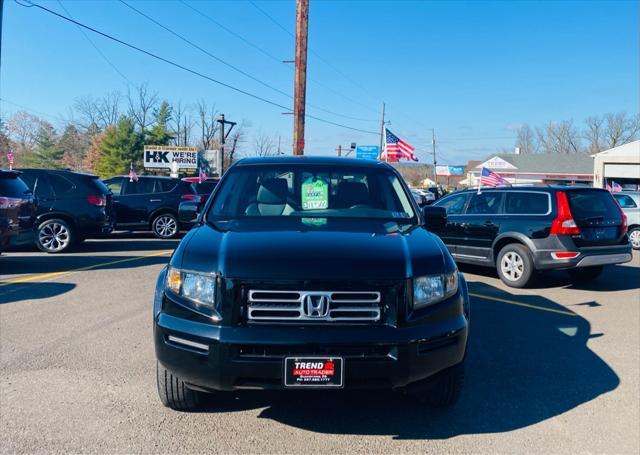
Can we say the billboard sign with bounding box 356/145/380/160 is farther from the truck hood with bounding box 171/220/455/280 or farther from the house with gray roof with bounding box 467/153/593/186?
the truck hood with bounding box 171/220/455/280

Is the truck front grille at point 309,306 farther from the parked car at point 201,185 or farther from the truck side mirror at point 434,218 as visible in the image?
the parked car at point 201,185

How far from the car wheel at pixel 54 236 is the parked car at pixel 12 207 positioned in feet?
5.82

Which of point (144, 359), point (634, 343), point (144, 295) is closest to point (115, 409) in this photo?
point (144, 359)

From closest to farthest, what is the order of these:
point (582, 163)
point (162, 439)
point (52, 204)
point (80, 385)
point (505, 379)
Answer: point (162, 439) < point (80, 385) < point (505, 379) < point (52, 204) < point (582, 163)

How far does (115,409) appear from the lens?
3568 mm

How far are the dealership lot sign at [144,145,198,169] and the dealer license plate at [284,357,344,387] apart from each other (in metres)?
39.7

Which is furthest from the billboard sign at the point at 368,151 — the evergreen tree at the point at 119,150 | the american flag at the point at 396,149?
the evergreen tree at the point at 119,150

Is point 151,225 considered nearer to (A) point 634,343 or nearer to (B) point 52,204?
(B) point 52,204

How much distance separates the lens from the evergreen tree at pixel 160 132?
56.4 meters

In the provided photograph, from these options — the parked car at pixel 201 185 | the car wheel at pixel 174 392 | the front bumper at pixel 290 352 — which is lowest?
the car wheel at pixel 174 392

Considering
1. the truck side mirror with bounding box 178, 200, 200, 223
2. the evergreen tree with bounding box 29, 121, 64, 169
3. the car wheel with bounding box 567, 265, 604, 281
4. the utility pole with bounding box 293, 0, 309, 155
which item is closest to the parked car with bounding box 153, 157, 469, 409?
the truck side mirror with bounding box 178, 200, 200, 223

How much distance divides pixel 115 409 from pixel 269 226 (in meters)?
1.65

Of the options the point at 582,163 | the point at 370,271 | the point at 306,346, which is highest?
the point at 582,163

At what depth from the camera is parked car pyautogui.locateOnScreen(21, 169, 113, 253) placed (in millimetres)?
11289
